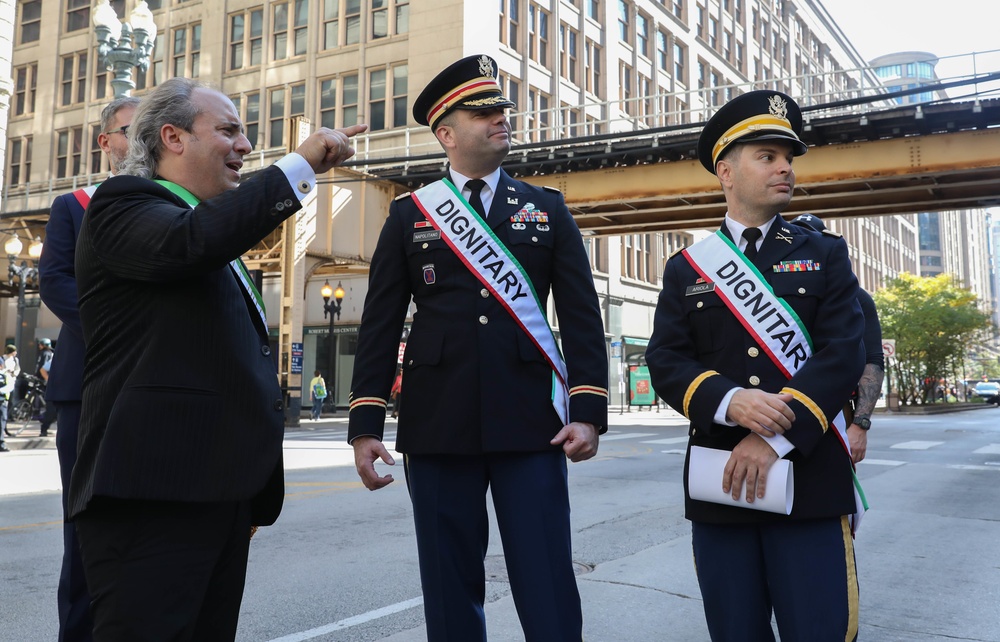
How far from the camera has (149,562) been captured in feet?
6.70

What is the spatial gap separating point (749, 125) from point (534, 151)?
77.6 feet

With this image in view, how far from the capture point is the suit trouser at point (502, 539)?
2801 millimetres

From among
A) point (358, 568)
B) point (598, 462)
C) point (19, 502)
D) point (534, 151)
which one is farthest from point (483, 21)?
point (358, 568)

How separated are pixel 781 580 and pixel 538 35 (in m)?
38.0

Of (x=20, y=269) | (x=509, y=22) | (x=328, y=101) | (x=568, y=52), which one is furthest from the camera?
(x=568, y=52)

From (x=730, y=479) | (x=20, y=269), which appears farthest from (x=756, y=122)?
(x=20, y=269)

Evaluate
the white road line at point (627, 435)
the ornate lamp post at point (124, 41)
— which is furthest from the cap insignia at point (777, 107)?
the white road line at point (627, 435)

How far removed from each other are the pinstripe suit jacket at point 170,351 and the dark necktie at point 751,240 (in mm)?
1439

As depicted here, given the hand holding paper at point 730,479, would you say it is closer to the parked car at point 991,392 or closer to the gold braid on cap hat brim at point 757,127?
the gold braid on cap hat brim at point 757,127

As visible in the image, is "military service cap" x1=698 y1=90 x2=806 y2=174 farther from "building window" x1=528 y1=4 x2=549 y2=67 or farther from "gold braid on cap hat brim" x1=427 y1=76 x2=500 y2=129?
"building window" x1=528 y1=4 x2=549 y2=67

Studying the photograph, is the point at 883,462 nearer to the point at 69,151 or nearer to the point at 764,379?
the point at 764,379

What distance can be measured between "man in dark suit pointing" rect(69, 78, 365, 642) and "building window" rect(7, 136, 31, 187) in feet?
149

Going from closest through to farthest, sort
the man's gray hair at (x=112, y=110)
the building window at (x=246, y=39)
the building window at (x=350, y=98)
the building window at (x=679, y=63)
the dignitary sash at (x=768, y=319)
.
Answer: the dignitary sash at (x=768, y=319)
the man's gray hair at (x=112, y=110)
the building window at (x=350, y=98)
the building window at (x=246, y=39)
the building window at (x=679, y=63)

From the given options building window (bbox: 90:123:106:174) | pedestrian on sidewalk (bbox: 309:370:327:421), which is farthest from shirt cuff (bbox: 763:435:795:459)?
building window (bbox: 90:123:106:174)
